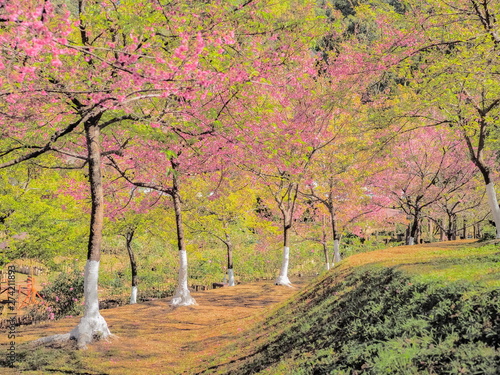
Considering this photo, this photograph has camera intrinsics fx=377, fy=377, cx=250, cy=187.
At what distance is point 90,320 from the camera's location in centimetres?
1071

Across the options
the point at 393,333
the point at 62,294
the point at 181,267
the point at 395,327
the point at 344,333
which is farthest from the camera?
the point at 62,294

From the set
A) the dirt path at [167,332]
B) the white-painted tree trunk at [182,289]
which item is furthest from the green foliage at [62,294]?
the white-painted tree trunk at [182,289]

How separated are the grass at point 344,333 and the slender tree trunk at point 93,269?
433 millimetres

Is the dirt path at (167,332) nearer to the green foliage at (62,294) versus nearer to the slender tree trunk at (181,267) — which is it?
the slender tree trunk at (181,267)

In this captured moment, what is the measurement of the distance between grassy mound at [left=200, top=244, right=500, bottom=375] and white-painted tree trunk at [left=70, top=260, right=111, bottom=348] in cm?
A: 384

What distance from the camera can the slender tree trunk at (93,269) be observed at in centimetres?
1062

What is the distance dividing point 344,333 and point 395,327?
1.10 meters

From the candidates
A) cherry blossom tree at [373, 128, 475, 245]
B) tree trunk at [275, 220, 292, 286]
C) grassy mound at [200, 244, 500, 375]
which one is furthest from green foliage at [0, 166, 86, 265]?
cherry blossom tree at [373, 128, 475, 245]

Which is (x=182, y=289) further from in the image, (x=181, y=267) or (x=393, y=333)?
(x=393, y=333)

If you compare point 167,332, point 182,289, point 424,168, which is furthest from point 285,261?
point 424,168

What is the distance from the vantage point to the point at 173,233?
74.4 feet

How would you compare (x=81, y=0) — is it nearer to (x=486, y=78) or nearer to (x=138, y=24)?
(x=138, y=24)

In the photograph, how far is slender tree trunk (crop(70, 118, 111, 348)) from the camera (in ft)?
34.8

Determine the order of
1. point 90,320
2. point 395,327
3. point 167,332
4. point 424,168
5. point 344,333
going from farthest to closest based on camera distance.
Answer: point 424,168 < point 167,332 < point 90,320 < point 344,333 < point 395,327
